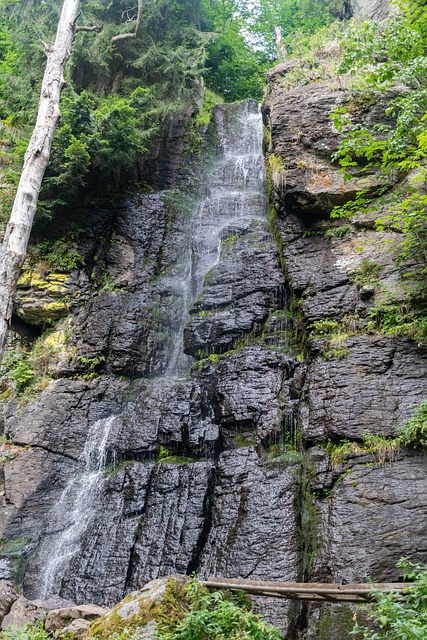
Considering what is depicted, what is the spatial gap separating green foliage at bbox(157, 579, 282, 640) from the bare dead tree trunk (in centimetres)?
362

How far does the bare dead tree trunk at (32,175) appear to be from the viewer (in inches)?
273

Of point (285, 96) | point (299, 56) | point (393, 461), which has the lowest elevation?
point (393, 461)

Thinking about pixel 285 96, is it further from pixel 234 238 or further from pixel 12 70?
pixel 12 70

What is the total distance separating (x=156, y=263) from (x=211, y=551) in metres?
8.06

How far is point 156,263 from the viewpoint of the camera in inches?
555

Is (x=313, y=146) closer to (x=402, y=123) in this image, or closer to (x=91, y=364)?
(x=402, y=123)

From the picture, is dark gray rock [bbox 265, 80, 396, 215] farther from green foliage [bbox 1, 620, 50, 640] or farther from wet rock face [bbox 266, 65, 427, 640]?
green foliage [bbox 1, 620, 50, 640]

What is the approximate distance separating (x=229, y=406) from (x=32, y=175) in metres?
4.91

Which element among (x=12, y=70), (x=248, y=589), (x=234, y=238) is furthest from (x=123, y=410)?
(x=12, y=70)

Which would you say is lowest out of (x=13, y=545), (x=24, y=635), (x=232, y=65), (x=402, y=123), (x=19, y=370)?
(x=24, y=635)

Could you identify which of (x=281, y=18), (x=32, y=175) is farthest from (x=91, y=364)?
(x=281, y=18)

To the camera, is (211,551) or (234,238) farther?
(234,238)

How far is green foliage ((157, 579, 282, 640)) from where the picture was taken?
4.56 m

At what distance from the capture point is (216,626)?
4617 millimetres
